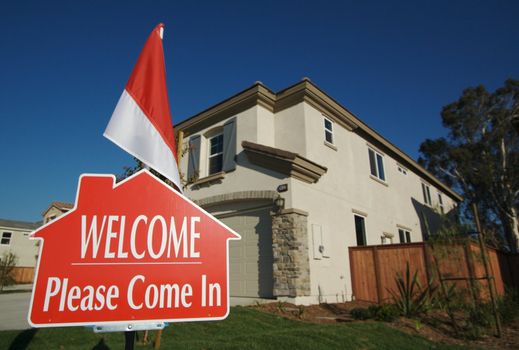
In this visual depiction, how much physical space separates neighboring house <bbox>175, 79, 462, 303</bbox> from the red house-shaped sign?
6298 mm

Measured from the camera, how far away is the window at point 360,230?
45.6ft

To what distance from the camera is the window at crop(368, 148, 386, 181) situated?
16500 millimetres

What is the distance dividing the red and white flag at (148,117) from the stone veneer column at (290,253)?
7.15 metres

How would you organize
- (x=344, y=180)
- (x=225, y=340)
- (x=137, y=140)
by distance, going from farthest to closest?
(x=344, y=180) < (x=225, y=340) < (x=137, y=140)

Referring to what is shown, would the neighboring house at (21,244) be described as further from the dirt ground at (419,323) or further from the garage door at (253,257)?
the dirt ground at (419,323)

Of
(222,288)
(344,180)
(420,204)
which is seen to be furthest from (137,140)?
(420,204)

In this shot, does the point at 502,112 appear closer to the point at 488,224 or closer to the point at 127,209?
the point at 488,224

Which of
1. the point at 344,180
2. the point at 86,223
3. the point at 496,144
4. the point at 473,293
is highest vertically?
the point at 496,144

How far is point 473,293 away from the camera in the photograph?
298 inches

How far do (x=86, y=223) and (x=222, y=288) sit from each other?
1.03m

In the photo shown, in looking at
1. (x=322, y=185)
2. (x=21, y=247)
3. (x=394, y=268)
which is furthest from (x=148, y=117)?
(x=21, y=247)

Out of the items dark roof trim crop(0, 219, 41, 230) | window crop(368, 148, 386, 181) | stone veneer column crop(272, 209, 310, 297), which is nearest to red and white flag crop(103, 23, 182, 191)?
stone veneer column crop(272, 209, 310, 297)

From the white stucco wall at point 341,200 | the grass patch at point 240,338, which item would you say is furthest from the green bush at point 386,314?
the white stucco wall at point 341,200

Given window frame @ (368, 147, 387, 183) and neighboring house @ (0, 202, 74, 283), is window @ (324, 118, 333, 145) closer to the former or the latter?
window frame @ (368, 147, 387, 183)
